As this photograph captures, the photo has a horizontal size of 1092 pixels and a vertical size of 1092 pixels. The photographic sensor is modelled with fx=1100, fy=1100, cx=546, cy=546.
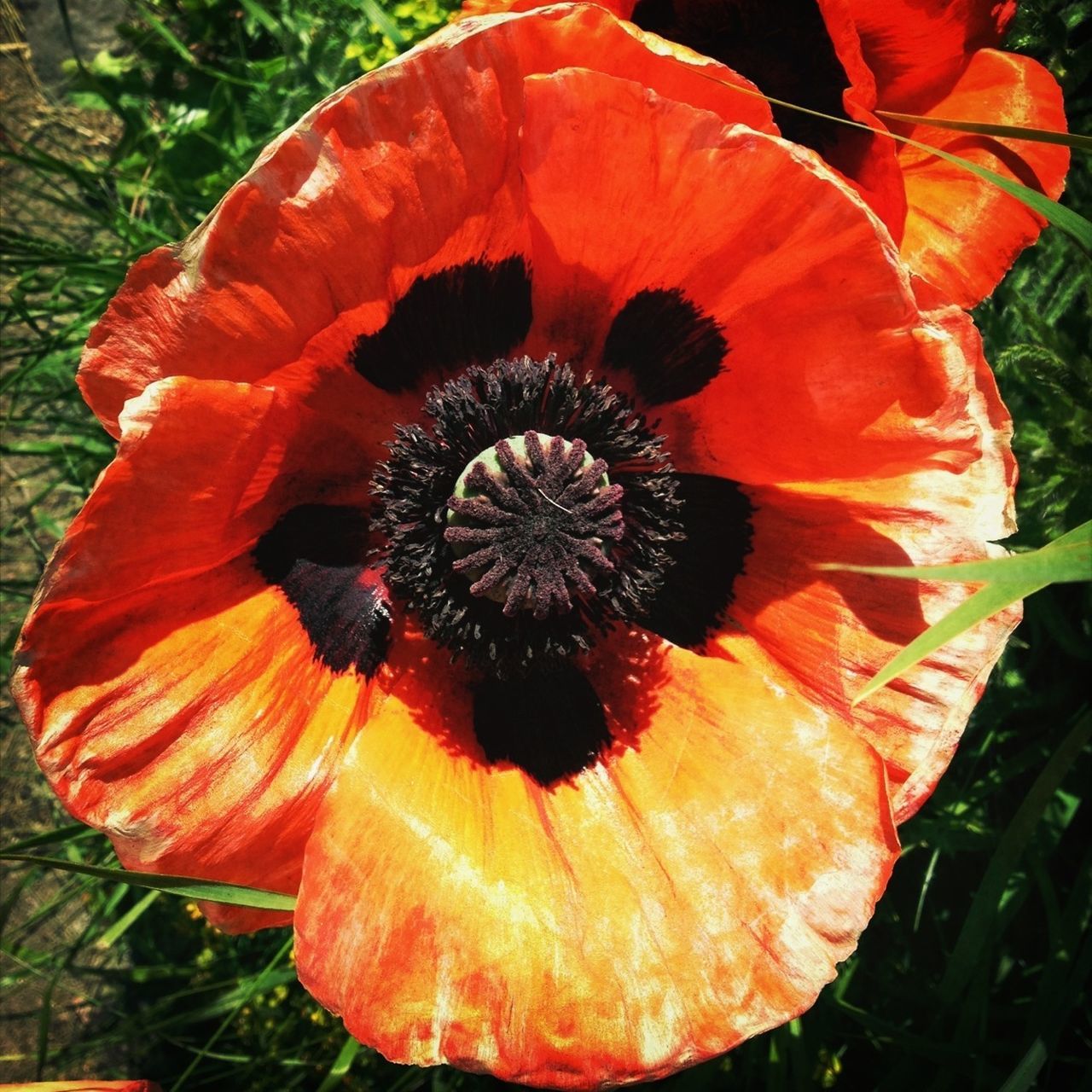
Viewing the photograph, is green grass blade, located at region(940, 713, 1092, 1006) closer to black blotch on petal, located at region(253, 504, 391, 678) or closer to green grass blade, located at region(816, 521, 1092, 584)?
green grass blade, located at region(816, 521, 1092, 584)

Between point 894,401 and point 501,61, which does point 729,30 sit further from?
point 894,401

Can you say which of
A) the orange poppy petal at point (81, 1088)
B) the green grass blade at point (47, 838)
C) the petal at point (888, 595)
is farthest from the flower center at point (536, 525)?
the orange poppy petal at point (81, 1088)

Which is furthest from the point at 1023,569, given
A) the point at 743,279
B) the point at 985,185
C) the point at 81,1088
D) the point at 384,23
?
the point at 384,23

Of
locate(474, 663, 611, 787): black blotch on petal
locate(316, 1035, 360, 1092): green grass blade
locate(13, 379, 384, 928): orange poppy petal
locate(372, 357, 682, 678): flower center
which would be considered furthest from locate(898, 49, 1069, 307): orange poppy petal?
locate(316, 1035, 360, 1092): green grass blade

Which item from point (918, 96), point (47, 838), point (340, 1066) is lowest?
point (340, 1066)

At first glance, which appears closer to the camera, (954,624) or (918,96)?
(954,624)

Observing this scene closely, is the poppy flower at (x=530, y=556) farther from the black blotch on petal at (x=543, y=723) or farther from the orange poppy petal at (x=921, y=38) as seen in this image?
the orange poppy petal at (x=921, y=38)

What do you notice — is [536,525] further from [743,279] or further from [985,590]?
[985,590]
